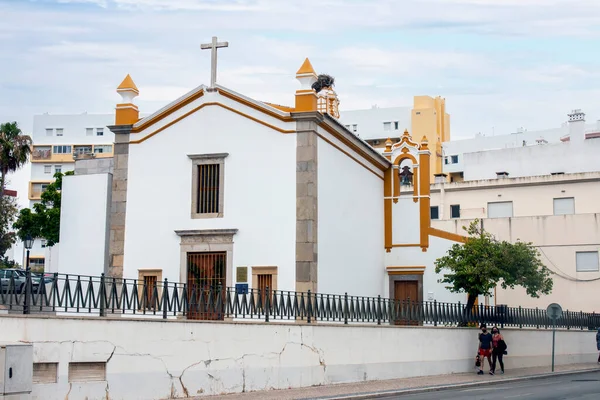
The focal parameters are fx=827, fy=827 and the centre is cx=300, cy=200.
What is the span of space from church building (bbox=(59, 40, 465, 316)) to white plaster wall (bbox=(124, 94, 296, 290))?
34 mm

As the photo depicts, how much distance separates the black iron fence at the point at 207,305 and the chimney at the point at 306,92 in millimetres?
6301

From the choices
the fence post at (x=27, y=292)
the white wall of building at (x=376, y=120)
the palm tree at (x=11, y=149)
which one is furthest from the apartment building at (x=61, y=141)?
the fence post at (x=27, y=292)

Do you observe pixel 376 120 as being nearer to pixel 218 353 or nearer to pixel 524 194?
pixel 524 194

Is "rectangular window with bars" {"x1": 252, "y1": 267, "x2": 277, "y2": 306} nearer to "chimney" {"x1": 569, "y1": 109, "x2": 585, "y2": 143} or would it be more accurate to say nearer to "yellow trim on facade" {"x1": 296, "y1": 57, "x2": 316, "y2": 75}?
"yellow trim on facade" {"x1": 296, "y1": 57, "x2": 316, "y2": 75}

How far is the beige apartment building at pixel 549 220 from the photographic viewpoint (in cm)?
4388

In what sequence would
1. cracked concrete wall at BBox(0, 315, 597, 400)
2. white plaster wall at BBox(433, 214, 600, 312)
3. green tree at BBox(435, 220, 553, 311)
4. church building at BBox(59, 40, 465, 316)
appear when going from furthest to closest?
white plaster wall at BBox(433, 214, 600, 312) < green tree at BBox(435, 220, 553, 311) < church building at BBox(59, 40, 465, 316) < cracked concrete wall at BBox(0, 315, 597, 400)

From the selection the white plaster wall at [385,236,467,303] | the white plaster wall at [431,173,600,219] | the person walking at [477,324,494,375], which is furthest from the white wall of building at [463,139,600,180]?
the person walking at [477,324,494,375]

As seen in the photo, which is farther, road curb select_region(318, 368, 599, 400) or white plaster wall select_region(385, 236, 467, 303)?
white plaster wall select_region(385, 236, 467, 303)

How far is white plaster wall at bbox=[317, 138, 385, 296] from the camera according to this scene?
86.7 ft

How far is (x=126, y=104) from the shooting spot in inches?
1112

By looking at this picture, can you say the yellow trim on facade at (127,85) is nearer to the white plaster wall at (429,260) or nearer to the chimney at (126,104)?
the chimney at (126,104)

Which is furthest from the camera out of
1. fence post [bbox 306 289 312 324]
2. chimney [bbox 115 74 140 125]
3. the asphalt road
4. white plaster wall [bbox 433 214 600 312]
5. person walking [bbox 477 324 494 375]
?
white plaster wall [bbox 433 214 600 312]

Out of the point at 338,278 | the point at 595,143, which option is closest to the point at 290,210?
the point at 338,278

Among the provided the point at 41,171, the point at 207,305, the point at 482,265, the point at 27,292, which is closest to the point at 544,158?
the point at 482,265
